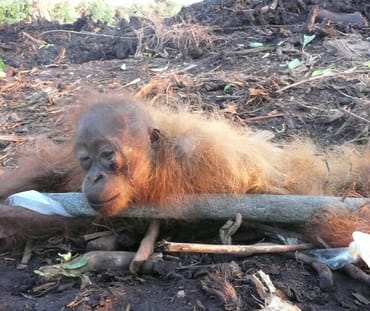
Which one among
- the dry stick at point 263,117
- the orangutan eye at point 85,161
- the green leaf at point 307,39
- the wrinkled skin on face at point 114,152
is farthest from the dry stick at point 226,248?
the green leaf at point 307,39

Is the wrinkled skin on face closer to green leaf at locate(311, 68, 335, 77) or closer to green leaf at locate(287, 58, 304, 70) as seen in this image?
green leaf at locate(311, 68, 335, 77)

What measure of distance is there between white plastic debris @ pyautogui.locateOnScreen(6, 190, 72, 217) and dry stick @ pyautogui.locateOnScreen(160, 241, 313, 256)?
61 centimetres

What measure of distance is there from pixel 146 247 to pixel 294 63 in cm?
310

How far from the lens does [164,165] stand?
3.11m

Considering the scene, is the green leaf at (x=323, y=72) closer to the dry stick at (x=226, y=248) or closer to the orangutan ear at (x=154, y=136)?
the orangutan ear at (x=154, y=136)

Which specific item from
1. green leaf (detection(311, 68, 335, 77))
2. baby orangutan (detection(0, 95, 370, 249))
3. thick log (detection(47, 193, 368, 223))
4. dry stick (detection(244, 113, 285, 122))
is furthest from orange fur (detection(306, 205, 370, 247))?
green leaf (detection(311, 68, 335, 77))

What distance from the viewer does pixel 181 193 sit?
119 inches

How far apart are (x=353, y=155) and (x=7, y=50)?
16.0 ft

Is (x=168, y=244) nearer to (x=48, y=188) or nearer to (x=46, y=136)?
(x=48, y=188)

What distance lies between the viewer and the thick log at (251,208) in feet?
9.45

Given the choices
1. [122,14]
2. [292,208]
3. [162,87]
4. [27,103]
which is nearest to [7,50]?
[27,103]

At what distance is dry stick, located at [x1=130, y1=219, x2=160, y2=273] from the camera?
2746 millimetres

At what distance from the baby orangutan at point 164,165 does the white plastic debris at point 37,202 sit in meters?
0.17

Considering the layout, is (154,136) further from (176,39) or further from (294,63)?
(176,39)
